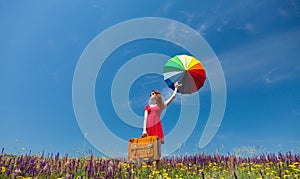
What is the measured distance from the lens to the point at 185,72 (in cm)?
946

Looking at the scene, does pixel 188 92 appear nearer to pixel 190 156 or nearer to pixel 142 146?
pixel 190 156

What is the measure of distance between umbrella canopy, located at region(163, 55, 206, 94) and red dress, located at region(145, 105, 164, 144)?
49.0 inches

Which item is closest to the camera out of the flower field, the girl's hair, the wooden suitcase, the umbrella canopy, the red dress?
the flower field

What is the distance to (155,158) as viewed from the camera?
7020 mm

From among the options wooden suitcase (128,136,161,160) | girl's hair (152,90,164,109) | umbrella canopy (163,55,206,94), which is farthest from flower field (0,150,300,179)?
umbrella canopy (163,55,206,94)

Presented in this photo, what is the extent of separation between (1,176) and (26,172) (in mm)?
404

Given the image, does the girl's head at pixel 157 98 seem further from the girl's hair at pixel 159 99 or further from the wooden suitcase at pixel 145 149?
the wooden suitcase at pixel 145 149

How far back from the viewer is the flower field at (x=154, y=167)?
476 cm

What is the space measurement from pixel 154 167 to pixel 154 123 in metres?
3.07

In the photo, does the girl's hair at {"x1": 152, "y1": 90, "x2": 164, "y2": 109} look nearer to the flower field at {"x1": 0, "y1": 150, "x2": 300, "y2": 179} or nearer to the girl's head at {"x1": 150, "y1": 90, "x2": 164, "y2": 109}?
the girl's head at {"x1": 150, "y1": 90, "x2": 164, "y2": 109}

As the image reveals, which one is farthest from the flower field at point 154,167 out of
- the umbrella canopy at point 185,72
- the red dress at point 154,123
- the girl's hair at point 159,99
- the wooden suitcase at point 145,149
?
the umbrella canopy at point 185,72

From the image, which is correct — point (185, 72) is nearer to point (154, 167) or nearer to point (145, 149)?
point (145, 149)

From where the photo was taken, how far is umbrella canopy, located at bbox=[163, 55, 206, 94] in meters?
9.53

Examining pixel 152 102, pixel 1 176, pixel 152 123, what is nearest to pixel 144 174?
pixel 1 176
